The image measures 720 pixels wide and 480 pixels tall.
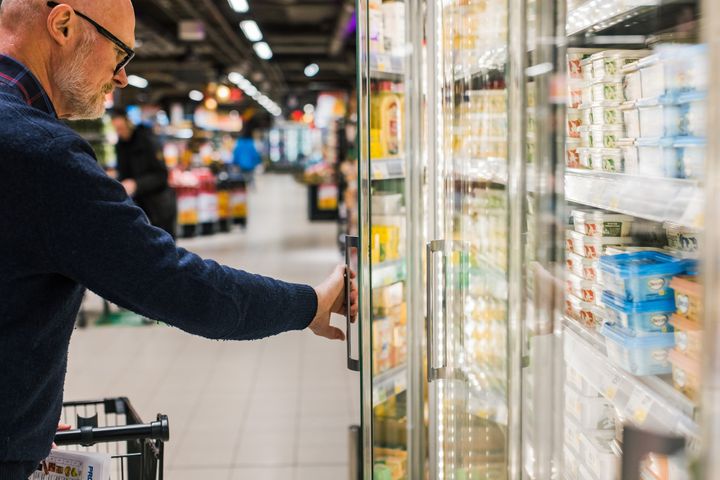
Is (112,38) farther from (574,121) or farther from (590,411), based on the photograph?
(590,411)

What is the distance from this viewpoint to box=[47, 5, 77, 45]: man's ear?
61.5 inches

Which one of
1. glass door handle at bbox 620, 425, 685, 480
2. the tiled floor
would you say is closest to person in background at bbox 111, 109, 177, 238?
the tiled floor

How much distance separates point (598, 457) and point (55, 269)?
1.28m

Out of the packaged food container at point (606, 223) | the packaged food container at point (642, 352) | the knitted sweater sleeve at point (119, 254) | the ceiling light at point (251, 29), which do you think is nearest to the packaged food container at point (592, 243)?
the packaged food container at point (606, 223)

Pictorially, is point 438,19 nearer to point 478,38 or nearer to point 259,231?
Answer: point 478,38

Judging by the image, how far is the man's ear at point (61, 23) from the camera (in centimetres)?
156

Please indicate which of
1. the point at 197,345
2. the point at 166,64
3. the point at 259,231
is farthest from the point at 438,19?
the point at 166,64

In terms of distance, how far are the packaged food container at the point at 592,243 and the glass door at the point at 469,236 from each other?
0.20 meters

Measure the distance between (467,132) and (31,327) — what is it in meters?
1.16

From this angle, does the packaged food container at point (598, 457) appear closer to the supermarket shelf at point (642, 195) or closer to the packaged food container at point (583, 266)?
the packaged food container at point (583, 266)

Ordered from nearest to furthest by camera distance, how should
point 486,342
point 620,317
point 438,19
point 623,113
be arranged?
point 620,317 → point 623,113 → point 486,342 → point 438,19

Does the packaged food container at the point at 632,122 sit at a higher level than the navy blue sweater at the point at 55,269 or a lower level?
higher

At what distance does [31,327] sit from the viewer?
1.47 m

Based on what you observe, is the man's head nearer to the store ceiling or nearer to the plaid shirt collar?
the plaid shirt collar
